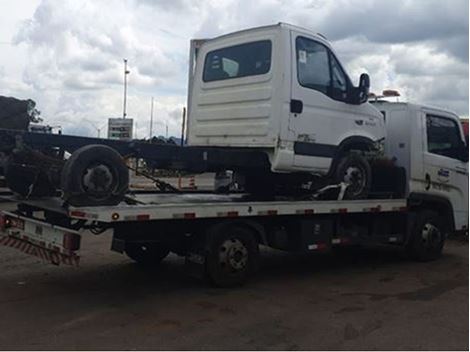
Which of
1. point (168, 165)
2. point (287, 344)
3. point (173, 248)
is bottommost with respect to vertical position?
point (287, 344)

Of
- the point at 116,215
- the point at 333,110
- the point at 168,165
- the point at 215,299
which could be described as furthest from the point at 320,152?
the point at 116,215

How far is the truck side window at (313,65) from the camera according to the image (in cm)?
801

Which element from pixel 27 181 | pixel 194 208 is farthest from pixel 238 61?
pixel 27 181

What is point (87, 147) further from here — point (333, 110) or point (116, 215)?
point (333, 110)

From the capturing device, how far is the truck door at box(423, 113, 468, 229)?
991 cm

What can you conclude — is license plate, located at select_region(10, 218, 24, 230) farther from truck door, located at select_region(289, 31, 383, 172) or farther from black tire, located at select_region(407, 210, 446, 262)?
black tire, located at select_region(407, 210, 446, 262)

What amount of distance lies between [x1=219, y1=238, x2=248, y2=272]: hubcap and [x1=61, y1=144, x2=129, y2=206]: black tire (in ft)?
4.58

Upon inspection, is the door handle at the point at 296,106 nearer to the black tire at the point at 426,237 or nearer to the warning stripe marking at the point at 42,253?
the black tire at the point at 426,237

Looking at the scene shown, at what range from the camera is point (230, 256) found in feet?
24.2

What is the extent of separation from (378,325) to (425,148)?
4508 millimetres

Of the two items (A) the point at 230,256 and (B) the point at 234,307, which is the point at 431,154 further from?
(B) the point at 234,307

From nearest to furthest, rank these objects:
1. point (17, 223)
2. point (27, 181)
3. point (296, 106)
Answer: point (17, 223)
point (27, 181)
point (296, 106)

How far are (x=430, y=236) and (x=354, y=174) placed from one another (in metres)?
2.02

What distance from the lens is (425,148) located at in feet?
32.3
